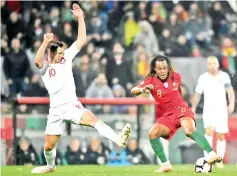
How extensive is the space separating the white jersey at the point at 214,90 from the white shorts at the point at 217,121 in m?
→ 0.07

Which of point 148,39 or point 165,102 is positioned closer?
point 165,102

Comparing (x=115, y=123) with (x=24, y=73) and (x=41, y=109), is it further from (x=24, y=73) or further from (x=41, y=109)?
(x=24, y=73)

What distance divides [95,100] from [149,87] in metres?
5.59

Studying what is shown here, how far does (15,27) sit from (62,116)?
928 centimetres

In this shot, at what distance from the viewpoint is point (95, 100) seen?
19.1m

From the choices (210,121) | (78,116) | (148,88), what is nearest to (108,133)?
(78,116)

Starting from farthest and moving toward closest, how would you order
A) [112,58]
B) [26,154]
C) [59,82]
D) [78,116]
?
[112,58], [26,154], [59,82], [78,116]

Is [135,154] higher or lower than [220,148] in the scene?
lower

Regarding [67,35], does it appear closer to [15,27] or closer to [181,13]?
[15,27]

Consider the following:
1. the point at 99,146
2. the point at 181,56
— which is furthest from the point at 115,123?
the point at 181,56

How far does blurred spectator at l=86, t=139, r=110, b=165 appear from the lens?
18.5 meters

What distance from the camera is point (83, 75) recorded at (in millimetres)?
20969

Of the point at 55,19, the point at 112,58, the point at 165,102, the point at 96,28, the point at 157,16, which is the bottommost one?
the point at 165,102

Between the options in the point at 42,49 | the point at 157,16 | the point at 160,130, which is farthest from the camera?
the point at 157,16
